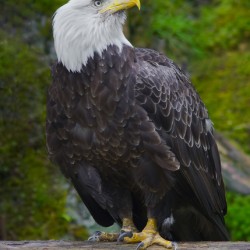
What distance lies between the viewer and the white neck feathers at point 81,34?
19.2 ft

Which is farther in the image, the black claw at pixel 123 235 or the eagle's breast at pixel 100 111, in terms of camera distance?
the black claw at pixel 123 235

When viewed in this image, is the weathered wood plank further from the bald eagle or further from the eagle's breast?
the eagle's breast

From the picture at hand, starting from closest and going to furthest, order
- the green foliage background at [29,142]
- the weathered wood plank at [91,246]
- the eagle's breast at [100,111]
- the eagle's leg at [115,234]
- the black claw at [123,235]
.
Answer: the weathered wood plank at [91,246]
the eagle's breast at [100,111]
the black claw at [123,235]
the eagle's leg at [115,234]
the green foliage background at [29,142]

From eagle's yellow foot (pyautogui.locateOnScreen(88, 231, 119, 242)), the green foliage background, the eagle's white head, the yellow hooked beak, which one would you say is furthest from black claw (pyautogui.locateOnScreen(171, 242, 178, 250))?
the green foliage background

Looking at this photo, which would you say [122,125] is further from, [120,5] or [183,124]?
[120,5]

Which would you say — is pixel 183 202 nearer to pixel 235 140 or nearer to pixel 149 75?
pixel 149 75

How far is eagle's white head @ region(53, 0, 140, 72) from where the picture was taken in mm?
5844

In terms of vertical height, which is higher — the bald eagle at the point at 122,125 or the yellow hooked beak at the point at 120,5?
the yellow hooked beak at the point at 120,5

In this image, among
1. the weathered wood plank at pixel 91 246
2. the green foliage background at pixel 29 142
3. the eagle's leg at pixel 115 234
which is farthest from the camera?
the green foliage background at pixel 29 142

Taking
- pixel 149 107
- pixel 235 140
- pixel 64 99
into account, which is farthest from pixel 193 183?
pixel 235 140

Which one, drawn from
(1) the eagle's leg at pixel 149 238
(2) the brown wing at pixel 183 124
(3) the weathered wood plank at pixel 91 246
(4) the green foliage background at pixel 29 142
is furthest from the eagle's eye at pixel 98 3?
(4) the green foliage background at pixel 29 142

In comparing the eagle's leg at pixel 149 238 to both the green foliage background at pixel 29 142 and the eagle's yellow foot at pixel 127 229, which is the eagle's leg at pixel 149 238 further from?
the green foliage background at pixel 29 142

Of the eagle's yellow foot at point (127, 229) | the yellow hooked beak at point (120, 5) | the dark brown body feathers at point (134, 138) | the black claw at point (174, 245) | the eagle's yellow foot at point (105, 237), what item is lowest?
the eagle's yellow foot at point (105, 237)

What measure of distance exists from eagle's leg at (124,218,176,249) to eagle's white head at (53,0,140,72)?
1.22 metres
